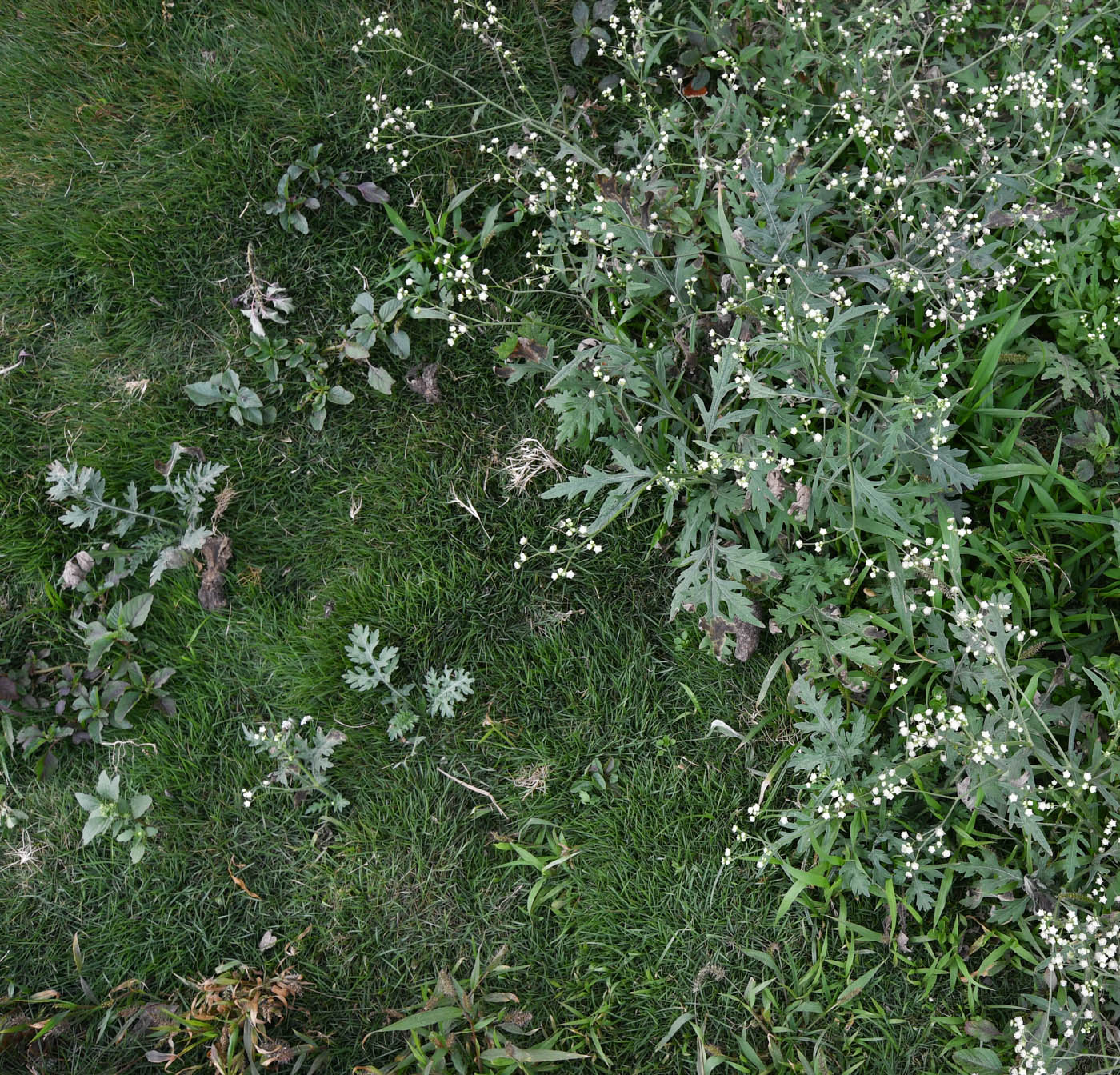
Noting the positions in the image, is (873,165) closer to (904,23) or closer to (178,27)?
(904,23)

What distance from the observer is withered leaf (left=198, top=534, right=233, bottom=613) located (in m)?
3.25

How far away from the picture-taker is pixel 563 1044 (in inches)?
113

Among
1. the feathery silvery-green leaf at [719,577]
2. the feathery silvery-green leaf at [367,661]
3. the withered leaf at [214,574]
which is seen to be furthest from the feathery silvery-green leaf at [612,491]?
the withered leaf at [214,574]

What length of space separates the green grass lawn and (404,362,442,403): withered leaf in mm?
54

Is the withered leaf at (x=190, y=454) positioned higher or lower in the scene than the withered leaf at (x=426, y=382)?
lower

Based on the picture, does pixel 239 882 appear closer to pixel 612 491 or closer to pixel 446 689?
pixel 446 689

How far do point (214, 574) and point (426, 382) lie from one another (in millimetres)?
1118

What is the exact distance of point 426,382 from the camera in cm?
329

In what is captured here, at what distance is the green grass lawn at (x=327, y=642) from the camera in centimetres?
296

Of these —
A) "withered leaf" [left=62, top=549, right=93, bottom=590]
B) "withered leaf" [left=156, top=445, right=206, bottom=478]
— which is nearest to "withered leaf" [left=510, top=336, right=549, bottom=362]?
"withered leaf" [left=156, top=445, right=206, bottom=478]

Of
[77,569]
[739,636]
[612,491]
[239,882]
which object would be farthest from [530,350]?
[239,882]

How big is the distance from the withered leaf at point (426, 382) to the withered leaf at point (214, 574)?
95 centimetres

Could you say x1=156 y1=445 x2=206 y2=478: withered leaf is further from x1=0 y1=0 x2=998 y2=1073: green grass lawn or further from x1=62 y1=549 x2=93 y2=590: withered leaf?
x1=62 y1=549 x2=93 y2=590: withered leaf

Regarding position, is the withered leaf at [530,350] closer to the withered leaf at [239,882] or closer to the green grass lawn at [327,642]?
the green grass lawn at [327,642]
